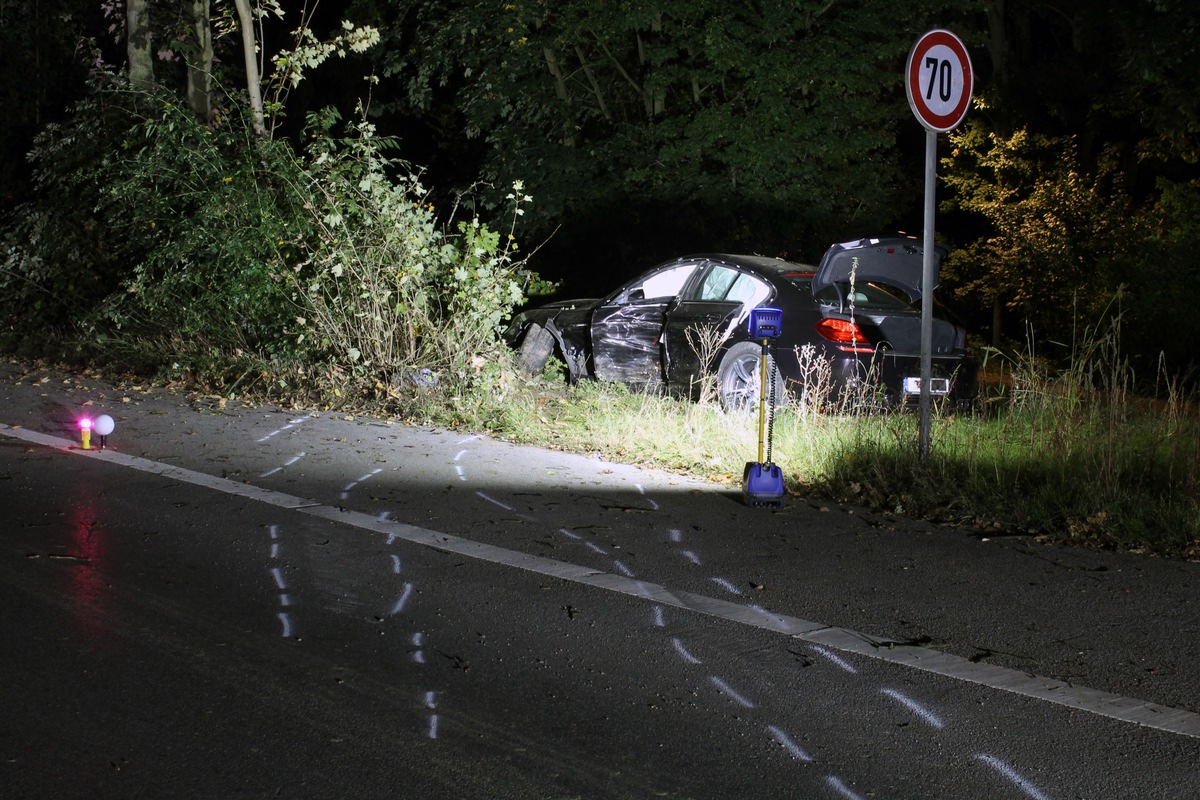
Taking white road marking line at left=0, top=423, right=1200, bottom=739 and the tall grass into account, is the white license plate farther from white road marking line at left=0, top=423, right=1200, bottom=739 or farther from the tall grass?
white road marking line at left=0, top=423, right=1200, bottom=739

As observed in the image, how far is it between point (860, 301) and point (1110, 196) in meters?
13.5

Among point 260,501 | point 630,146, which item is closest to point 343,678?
point 260,501

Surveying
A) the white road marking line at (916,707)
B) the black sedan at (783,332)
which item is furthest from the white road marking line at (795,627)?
the black sedan at (783,332)

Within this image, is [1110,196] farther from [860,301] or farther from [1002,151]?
[860,301]

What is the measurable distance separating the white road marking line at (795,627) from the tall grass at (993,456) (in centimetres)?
228

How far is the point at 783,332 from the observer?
11.0 meters

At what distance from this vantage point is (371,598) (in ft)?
20.1

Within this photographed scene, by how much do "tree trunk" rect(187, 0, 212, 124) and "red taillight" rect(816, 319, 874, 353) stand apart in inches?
428

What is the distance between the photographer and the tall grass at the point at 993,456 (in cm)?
766

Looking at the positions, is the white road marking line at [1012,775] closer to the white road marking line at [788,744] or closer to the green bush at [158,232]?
the white road marking line at [788,744]

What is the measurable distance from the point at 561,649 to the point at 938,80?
526 centimetres

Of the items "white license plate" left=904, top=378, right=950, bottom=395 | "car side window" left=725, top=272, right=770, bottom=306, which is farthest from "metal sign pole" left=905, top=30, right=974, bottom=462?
"car side window" left=725, top=272, right=770, bottom=306

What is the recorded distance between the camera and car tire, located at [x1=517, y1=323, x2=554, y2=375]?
13516mm

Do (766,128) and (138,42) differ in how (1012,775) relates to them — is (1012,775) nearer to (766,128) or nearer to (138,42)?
(766,128)
